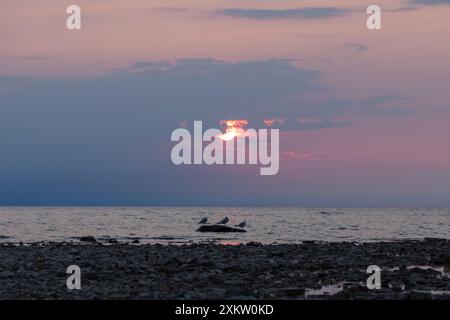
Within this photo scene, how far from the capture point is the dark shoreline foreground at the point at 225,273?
20828mm

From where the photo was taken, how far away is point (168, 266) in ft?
90.1

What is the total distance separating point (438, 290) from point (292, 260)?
940 centimetres

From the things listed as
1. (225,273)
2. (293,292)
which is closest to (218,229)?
(225,273)

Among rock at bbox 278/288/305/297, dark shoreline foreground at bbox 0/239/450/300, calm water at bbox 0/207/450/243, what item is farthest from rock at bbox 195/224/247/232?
rock at bbox 278/288/305/297

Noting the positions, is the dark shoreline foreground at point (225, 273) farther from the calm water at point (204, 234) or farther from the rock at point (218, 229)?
the rock at point (218, 229)

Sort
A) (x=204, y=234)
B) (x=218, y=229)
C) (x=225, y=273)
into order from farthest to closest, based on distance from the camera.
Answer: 1. (x=218, y=229)
2. (x=204, y=234)
3. (x=225, y=273)

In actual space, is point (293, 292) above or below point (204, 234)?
above

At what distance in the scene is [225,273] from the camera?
84.1 ft

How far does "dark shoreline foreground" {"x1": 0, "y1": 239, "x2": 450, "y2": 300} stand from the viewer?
68.3 feet

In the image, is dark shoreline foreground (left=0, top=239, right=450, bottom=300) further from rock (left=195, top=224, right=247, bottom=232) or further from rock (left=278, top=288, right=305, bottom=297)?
rock (left=195, top=224, right=247, bottom=232)

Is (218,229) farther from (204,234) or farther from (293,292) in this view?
(293,292)

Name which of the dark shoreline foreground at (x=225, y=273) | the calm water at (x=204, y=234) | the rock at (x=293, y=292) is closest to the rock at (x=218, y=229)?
the calm water at (x=204, y=234)
